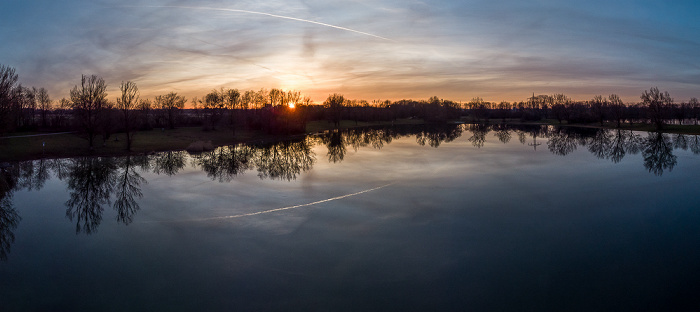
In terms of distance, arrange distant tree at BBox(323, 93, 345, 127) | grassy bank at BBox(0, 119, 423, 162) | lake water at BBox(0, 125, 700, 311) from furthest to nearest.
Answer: distant tree at BBox(323, 93, 345, 127)
grassy bank at BBox(0, 119, 423, 162)
lake water at BBox(0, 125, 700, 311)

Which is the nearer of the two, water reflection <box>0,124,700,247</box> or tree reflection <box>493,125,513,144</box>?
water reflection <box>0,124,700,247</box>

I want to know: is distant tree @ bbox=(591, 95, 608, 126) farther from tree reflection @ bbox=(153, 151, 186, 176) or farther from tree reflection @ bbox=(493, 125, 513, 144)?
tree reflection @ bbox=(153, 151, 186, 176)

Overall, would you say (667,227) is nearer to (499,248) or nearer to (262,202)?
(499,248)

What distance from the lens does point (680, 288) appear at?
9.78 meters

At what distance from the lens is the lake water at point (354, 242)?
375 inches

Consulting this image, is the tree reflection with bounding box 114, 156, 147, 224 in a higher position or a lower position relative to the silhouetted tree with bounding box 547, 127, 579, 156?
lower

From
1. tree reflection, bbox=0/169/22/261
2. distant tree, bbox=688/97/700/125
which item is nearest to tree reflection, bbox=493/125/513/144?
tree reflection, bbox=0/169/22/261

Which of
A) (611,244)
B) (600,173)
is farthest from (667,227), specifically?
(600,173)

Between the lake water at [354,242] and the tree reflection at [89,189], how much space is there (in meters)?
0.18

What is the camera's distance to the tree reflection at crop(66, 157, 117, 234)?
677 inches

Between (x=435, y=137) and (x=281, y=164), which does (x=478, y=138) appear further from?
(x=281, y=164)

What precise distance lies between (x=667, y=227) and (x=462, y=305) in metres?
12.1

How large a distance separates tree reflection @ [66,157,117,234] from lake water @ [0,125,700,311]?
0.60 ft

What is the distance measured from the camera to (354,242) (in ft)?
43.9
